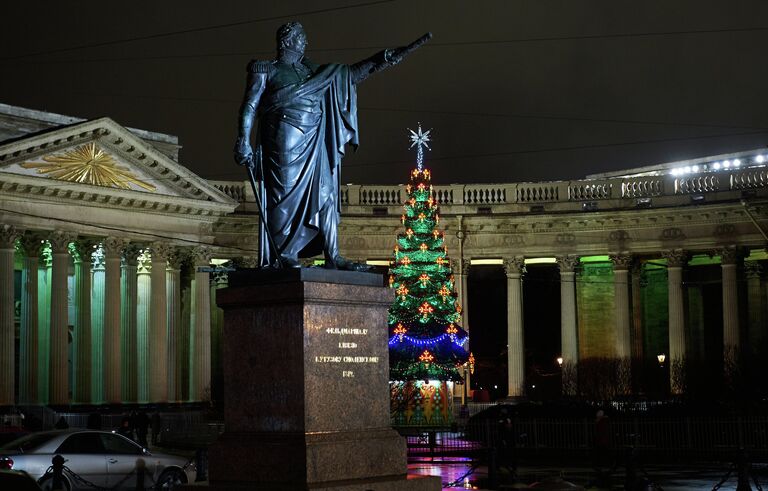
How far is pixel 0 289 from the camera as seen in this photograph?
172 ft

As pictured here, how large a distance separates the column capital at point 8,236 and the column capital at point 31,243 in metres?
1.49

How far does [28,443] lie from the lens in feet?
85.6

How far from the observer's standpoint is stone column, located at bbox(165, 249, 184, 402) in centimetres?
6053

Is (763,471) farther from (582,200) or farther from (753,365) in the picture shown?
(582,200)

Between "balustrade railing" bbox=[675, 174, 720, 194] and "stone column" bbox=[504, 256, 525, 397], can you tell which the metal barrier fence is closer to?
"stone column" bbox=[504, 256, 525, 397]

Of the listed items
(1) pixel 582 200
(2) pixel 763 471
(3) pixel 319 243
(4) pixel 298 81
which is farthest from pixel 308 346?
(1) pixel 582 200

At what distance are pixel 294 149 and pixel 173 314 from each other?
4549cm

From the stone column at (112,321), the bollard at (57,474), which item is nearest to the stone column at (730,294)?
the stone column at (112,321)

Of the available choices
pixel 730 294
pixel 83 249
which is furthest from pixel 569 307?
pixel 83 249

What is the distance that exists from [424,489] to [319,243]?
3.56 metres

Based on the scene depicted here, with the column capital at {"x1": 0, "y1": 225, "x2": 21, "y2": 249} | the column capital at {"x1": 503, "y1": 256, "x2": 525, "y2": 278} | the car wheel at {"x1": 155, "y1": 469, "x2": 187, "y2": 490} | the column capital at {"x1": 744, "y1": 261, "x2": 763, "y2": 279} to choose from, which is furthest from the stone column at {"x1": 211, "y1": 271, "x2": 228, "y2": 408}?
the car wheel at {"x1": 155, "y1": 469, "x2": 187, "y2": 490}

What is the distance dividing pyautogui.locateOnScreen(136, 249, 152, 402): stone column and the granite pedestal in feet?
143

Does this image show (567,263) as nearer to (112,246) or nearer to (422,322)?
(422,322)

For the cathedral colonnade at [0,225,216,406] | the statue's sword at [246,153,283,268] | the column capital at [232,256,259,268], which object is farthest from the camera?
the column capital at [232,256,259,268]
